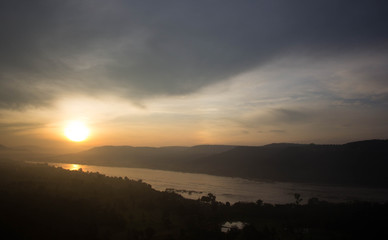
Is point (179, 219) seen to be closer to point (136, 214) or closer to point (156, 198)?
point (136, 214)

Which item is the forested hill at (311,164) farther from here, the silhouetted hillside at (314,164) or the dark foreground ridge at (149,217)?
the dark foreground ridge at (149,217)

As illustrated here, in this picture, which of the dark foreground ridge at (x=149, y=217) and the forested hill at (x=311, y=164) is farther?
the forested hill at (x=311, y=164)

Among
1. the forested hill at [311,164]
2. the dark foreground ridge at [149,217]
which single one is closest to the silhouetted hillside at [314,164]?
the forested hill at [311,164]

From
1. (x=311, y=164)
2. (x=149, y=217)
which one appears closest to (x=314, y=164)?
(x=311, y=164)

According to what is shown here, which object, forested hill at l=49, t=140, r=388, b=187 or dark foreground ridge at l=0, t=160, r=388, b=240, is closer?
dark foreground ridge at l=0, t=160, r=388, b=240

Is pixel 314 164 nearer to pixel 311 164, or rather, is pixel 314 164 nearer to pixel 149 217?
pixel 311 164

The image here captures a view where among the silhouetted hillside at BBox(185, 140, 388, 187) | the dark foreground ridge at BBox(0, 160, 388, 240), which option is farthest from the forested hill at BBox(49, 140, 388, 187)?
the dark foreground ridge at BBox(0, 160, 388, 240)

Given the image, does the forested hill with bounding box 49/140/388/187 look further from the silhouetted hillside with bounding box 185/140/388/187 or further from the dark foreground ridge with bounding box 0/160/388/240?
the dark foreground ridge with bounding box 0/160/388/240

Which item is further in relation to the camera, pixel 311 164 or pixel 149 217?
pixel 311 164

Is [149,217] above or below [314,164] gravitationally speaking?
below
